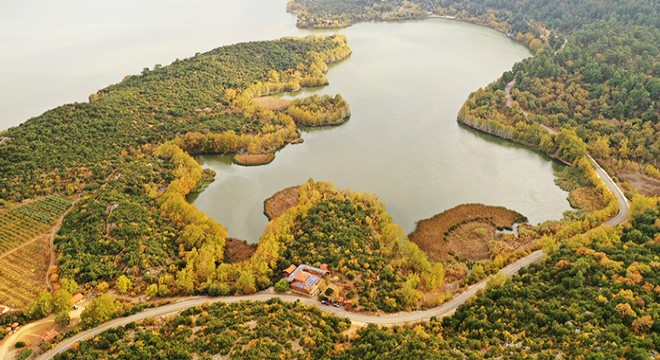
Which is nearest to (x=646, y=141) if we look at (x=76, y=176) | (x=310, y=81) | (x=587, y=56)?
(x=587, y=56)

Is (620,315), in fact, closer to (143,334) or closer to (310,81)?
Answer: (143,334)

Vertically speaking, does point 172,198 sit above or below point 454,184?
above

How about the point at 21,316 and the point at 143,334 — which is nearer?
the point at 143,334

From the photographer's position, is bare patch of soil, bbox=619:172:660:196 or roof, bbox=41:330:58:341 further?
bare patch of soil, bbox=619:172:660:196

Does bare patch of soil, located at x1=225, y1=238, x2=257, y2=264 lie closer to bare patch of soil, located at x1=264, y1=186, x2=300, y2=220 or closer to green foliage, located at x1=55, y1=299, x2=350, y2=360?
bare patch of soil, located at x1=264, y1=186, x2=300, y2=220

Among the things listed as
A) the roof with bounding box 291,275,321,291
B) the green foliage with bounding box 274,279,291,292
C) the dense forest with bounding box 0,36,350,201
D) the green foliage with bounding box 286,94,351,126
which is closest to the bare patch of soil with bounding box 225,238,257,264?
the green foliage with bounding box 274,279,291,292

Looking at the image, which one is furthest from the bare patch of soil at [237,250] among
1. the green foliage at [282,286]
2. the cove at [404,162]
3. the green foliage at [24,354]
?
the green foliage at [24,354]

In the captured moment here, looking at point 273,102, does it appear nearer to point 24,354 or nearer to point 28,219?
point 28,219
